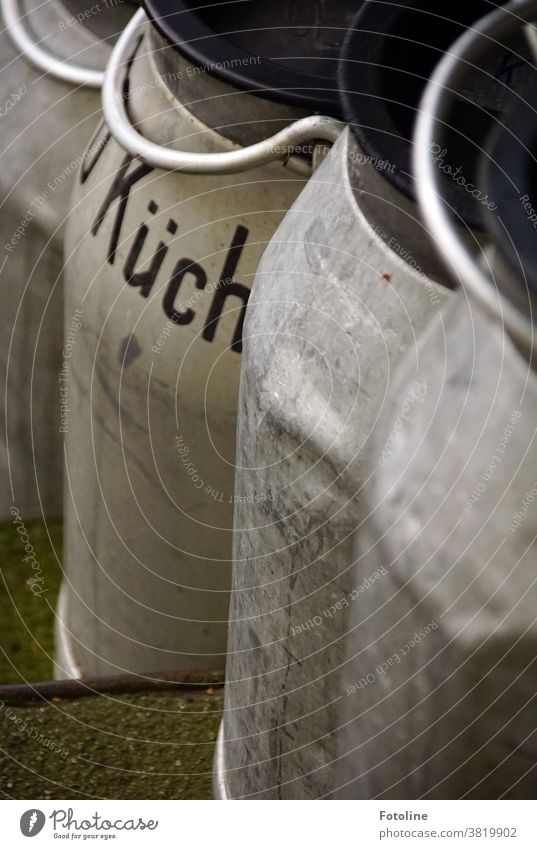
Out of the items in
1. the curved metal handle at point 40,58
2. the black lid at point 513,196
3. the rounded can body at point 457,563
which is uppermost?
the curved metal handle at point 40,58

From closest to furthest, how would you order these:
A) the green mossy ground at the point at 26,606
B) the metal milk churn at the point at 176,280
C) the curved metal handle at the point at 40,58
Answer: the metal milk churn at the point at 176,280
the curved metal handle at the point at 40,58
the green mossy ground at the point at 26,606

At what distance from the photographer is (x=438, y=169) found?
2.31ft

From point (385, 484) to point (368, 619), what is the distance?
10cm

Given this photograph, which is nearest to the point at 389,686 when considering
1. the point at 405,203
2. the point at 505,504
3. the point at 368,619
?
the point at 368,619

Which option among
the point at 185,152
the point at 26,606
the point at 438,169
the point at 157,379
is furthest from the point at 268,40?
the point at 26,606

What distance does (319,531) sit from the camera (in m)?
0.79

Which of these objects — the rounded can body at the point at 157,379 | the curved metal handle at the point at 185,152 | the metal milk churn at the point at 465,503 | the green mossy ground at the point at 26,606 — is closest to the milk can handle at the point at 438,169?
the metal milk churn at the point at 465,503

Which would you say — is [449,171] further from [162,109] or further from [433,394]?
[162,109]

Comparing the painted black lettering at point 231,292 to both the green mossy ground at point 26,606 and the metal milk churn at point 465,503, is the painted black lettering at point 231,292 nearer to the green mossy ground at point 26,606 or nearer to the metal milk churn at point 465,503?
the metal milk churn at point 465,503

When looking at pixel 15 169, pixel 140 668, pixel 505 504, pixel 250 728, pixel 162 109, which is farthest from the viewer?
pixel 15 169

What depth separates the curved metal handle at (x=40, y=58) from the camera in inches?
53.2

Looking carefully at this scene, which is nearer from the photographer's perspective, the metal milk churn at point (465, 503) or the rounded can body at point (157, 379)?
the metal milk churn at point (465, 503)

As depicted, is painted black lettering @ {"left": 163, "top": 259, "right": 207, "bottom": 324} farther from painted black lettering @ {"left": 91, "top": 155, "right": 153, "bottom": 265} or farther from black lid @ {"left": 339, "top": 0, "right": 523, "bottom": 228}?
black lid @ {"left": 339, "top": 0, "right": 523, "bottom": 228}

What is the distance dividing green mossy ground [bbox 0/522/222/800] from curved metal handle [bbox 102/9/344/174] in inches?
22.4
